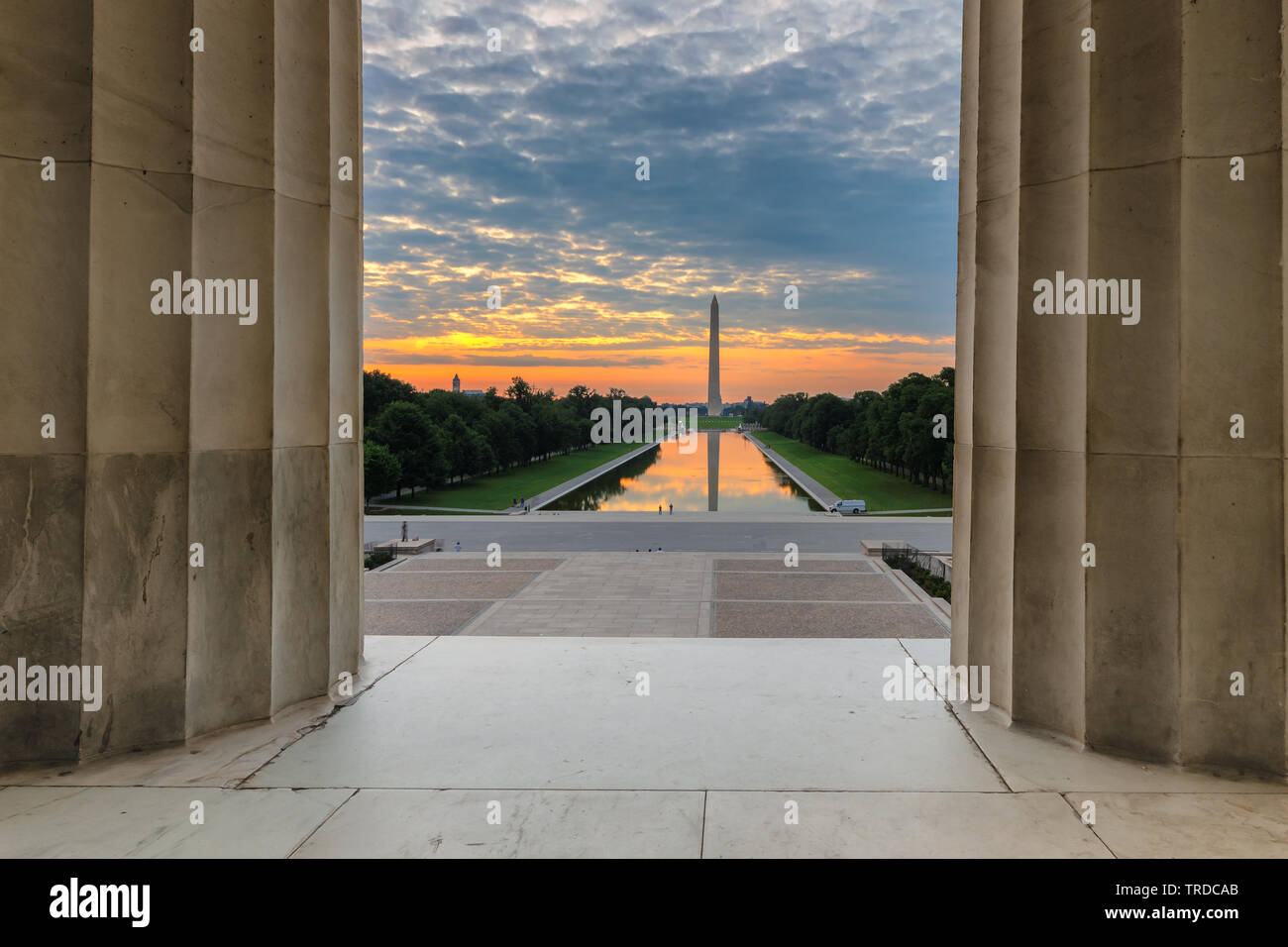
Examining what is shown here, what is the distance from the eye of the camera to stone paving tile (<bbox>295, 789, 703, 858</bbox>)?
484cm

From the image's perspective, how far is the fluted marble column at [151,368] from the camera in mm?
6109

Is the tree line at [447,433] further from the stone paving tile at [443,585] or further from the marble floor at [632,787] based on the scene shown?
the marble floor at [632,787]

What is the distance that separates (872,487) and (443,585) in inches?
2226

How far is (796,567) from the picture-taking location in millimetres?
30797

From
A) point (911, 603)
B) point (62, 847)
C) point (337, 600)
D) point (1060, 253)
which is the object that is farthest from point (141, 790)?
point (911, 603)

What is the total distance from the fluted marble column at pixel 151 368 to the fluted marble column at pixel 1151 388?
6360mm

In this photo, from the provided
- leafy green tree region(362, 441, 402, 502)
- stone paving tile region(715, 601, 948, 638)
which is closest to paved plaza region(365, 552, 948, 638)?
stone paving tile region(715, 601, 948, 638)

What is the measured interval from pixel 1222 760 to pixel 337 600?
300 inches

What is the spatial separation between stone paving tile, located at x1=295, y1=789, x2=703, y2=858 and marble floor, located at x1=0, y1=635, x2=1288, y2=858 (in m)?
0.02

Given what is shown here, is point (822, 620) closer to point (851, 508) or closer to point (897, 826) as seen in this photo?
point (897, 826)

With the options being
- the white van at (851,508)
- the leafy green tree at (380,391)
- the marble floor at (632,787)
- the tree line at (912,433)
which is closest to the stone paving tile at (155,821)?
the marble floor at (632,787)

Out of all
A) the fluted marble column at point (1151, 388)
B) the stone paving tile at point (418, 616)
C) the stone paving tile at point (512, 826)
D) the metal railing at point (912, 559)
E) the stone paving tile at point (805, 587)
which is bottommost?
the stone paving tile at point (418, 616)

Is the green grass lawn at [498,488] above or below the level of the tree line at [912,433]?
below

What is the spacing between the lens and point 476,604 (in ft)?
77.1
